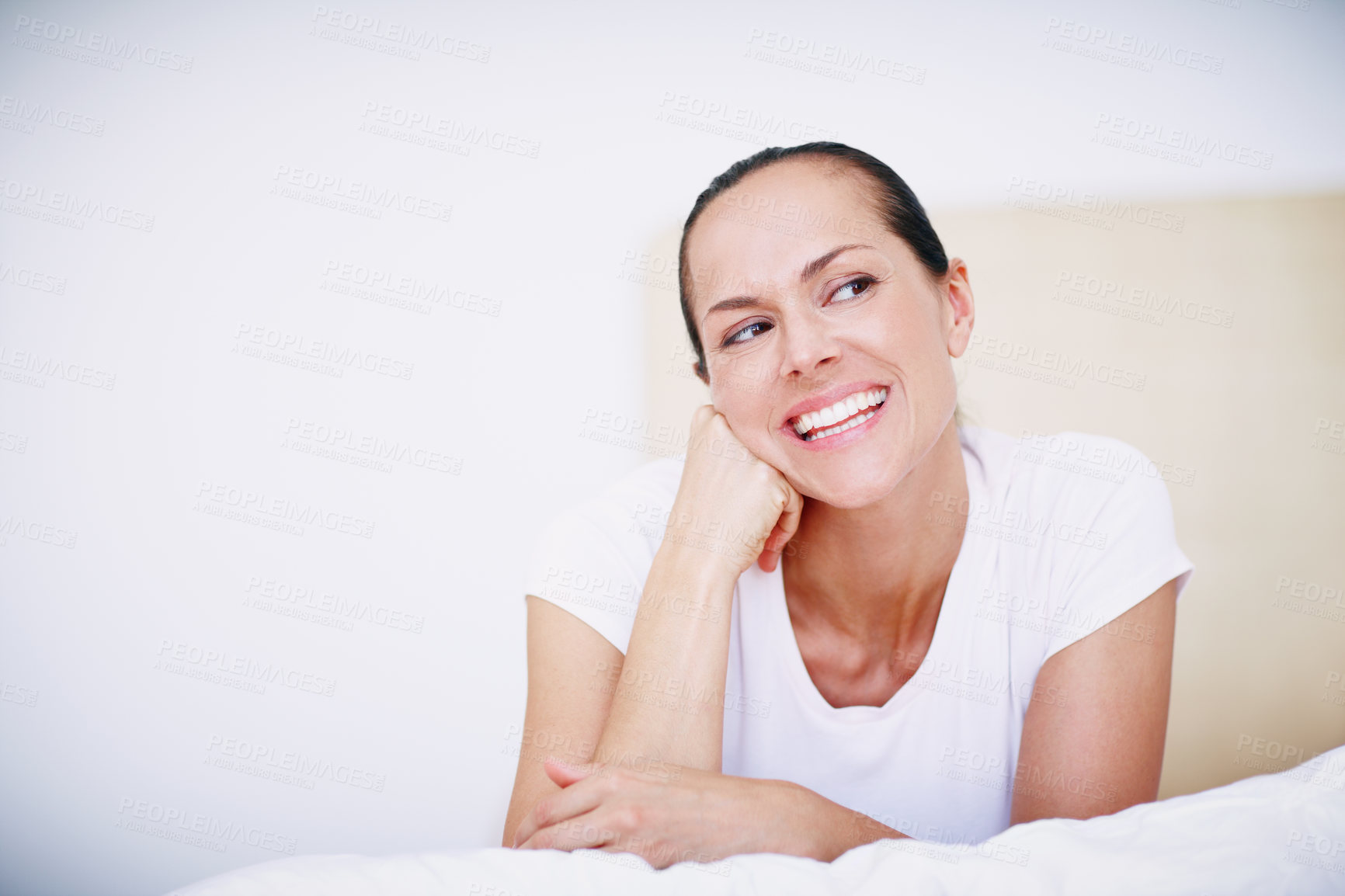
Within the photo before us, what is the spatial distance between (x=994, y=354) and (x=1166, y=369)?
489 millimetres

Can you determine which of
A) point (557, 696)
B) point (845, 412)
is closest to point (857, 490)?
point (845, 412)

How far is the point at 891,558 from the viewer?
1578 mm

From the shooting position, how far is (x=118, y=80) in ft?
8.98

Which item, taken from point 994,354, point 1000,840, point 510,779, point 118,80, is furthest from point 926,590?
point 118,80

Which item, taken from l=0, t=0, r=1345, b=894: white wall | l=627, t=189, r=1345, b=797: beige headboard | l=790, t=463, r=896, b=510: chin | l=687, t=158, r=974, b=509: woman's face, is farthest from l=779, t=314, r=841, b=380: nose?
l=0, t=0, r=1345, b=894: white wall

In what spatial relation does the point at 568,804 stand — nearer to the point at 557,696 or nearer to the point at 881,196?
the point at 557,696

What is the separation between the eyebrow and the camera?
1.39 meters

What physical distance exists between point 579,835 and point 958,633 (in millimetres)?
761

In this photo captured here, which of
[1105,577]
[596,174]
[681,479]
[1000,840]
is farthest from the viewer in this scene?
[596,174]

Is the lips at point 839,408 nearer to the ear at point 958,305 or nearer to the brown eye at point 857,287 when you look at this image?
the brown eye at point 857,287

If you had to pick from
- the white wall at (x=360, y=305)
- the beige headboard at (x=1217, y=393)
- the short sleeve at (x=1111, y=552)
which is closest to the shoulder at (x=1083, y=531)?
the short sleeve at (x=1111, y=552)

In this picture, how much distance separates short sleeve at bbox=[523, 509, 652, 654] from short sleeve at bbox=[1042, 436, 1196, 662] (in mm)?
682

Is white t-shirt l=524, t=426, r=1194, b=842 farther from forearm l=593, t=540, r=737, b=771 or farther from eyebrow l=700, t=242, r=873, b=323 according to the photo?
eyebrow l=700, t=242, r=873, b=323

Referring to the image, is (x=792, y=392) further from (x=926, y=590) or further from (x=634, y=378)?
(x=634, y=378)
